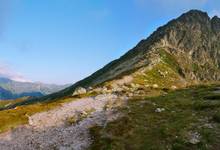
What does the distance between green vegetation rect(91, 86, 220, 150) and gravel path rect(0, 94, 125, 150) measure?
221cm

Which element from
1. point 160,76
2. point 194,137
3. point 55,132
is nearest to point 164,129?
point 194,137

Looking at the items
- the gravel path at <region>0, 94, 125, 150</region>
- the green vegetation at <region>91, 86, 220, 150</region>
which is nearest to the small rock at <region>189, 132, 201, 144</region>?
the green vegetation at <region>91, 86, 220, 150</region>

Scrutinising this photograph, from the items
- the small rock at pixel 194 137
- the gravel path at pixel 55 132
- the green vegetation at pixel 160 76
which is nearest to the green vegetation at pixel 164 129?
the small rock at pixel 194 137

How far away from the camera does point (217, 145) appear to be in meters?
33.0

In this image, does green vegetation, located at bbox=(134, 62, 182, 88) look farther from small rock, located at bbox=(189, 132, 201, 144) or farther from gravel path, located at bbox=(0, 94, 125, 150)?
small rock, located at bbox=(189, 132, 201, 144)

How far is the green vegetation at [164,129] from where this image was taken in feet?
115

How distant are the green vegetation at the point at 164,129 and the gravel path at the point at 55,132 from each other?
87.1 inches

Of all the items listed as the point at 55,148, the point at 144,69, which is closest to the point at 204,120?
the point at 55,148

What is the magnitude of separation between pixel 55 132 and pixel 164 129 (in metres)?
16.6

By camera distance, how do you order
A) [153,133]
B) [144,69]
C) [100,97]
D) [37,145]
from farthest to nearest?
[144,69], [100,97], [37,145], [153,133]

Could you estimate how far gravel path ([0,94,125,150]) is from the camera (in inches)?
1620

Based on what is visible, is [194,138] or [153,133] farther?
[153,133]

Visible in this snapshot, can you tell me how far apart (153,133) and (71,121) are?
1704cm

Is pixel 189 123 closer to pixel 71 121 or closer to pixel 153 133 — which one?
pixel 153 133
